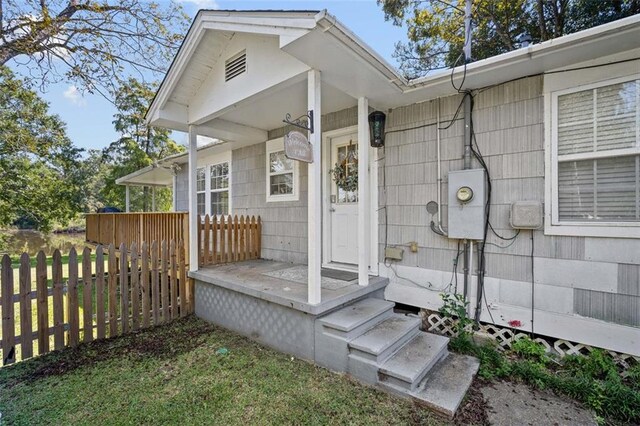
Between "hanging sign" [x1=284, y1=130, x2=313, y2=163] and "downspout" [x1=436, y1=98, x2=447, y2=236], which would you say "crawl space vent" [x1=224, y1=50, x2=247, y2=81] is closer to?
"hanging sign" [x1=284, y1=130, x2=313, y2=163]

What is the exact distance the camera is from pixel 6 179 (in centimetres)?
1459

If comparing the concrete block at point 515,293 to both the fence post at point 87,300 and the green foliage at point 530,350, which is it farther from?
the fence post at point 87,300

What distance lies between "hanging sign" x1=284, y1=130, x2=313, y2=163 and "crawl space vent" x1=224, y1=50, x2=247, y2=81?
163 cm

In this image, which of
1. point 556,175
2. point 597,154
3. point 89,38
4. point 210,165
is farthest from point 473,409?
point 89,38

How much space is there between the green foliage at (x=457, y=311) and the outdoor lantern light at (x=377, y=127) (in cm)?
221

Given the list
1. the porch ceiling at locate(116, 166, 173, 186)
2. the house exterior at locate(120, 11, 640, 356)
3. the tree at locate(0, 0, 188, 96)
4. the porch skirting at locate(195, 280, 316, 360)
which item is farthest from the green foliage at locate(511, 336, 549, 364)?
the porch ceiling at locate(116, 166, 173, 186)

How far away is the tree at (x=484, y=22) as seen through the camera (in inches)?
263

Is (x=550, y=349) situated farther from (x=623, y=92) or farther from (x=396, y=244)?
(x=623, y=92)

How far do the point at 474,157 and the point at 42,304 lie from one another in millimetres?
5400

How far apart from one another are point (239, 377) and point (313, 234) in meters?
1.63

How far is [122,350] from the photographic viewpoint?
3.60 m

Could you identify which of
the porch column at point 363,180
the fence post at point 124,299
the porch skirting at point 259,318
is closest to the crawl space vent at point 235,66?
the porch column at point 363,180

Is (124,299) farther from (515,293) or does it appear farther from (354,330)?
(515,293)

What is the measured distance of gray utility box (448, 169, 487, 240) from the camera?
3.35 m
